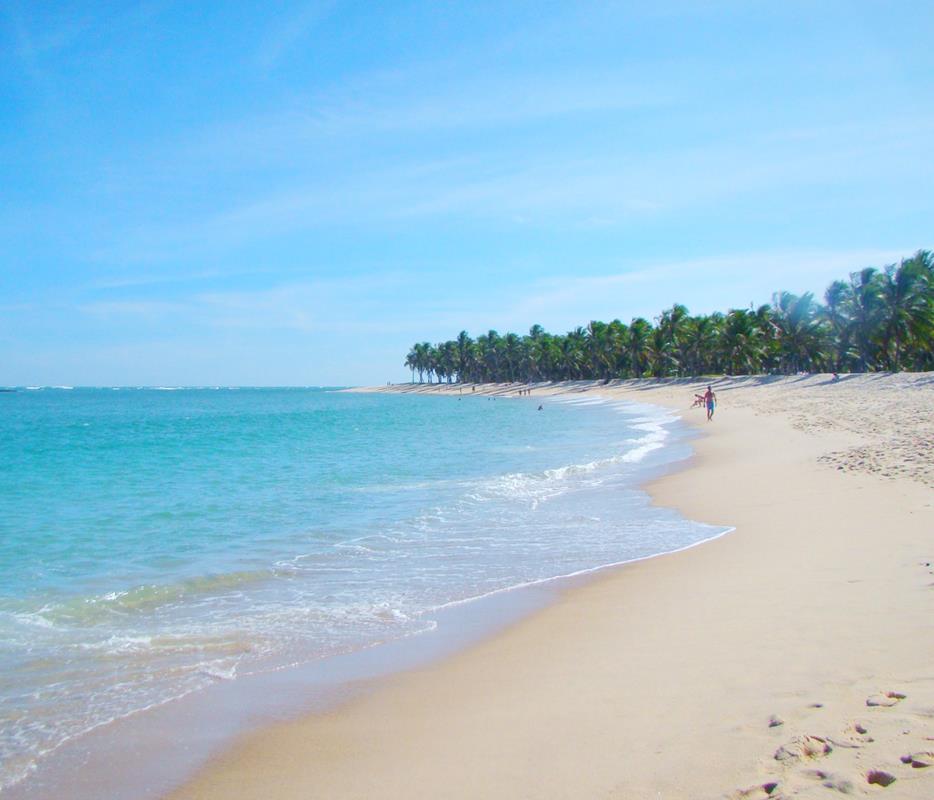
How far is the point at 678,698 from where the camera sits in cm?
513

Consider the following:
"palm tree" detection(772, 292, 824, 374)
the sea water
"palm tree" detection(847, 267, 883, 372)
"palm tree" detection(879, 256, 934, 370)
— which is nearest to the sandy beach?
the sea water

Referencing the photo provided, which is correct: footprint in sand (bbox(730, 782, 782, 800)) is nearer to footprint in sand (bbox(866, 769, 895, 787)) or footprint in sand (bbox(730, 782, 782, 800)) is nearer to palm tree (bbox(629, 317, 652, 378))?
footprint in sand (bbox(866, 769, 895, 787))

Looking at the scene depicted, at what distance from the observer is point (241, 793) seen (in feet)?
14.8

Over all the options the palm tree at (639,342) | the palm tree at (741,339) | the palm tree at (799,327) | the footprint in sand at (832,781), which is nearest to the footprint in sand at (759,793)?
the footprint in sand at (832,781)

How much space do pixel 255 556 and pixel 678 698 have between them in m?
8.46

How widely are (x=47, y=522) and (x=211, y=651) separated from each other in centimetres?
1136

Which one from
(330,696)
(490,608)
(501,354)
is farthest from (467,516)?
(501,354)

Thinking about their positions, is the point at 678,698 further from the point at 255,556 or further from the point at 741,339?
the point at 741,339

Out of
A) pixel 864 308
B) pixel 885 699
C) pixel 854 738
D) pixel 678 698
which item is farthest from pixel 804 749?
pixel 864 308

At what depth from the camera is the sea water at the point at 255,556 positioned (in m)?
6.84

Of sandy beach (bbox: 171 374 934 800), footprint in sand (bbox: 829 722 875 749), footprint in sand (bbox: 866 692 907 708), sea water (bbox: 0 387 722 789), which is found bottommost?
sea water (bbox: 0 387 722 789)

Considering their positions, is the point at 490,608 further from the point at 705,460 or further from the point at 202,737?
the point at 705,460

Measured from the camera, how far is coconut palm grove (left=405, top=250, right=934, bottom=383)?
54938 millimetres

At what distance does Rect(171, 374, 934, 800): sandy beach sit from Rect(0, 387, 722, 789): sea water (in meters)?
1.45
